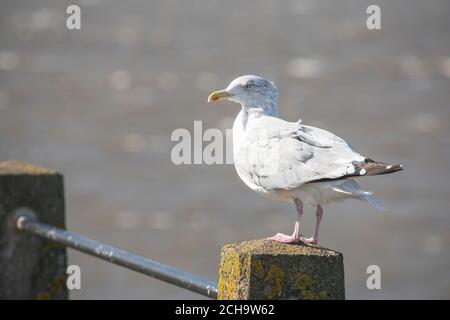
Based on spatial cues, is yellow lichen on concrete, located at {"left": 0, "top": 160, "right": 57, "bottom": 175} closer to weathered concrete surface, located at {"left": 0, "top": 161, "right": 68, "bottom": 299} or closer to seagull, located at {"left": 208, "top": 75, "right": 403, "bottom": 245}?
weathered concrete surface, located at {"left": 0, "top": 161, "right": 68, "bottom": 299}

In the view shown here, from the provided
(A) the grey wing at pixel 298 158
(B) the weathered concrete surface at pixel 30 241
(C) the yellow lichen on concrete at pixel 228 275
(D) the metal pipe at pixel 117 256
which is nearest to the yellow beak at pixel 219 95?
(A) the grey wing at pixel 298 158

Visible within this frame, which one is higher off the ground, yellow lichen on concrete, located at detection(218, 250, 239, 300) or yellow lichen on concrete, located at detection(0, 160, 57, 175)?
→ yellow lichen on concrete, located at detection(0, 160, 57, 175)

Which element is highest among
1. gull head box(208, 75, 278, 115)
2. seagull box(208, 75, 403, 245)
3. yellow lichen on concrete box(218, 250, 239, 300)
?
gull head box(208, 75, 278, 115)

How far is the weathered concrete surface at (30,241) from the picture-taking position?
3600 millimetres

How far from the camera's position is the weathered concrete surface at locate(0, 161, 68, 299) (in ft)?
11.8

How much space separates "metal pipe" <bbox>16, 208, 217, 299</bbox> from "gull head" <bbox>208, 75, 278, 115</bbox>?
0.70 meters

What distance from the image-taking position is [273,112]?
3.34 meters

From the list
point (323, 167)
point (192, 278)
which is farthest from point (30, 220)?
point (323, 167)

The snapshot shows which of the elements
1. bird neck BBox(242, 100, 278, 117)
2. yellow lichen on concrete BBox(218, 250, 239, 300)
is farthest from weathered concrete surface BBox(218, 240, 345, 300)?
bird neck BBox(242, 100, 278, 117)

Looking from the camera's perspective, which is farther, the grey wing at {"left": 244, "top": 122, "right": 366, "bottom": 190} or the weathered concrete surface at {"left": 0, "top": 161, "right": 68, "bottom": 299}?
the weathered concrete surface at {"left": 0, "top": 161, "right": 68, "bottom": 299}

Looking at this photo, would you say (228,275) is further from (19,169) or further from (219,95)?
(19,169)

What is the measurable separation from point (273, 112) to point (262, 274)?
42.6 inches

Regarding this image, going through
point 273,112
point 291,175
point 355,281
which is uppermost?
point 273,112
